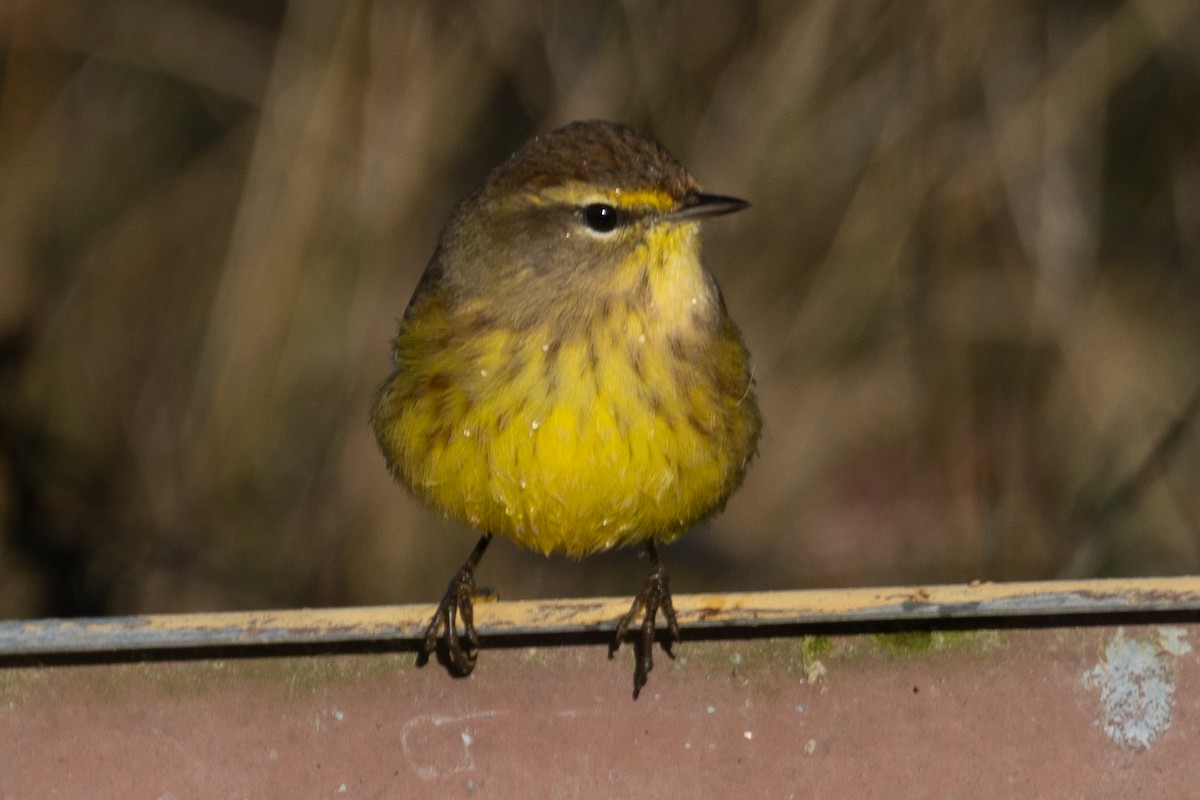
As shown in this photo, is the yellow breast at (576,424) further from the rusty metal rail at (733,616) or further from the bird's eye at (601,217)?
the rusty metal rail at (733,616)

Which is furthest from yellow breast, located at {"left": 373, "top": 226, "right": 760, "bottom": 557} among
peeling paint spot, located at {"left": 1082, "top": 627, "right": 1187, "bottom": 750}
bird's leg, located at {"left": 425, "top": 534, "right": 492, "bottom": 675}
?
peeling paint spot, located at {"left": 1082, "top": 627, "right": 1187, "bottom": 750}

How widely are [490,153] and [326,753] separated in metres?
3.69

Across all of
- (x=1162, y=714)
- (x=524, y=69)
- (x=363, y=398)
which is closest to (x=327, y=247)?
(x=363, y=398)

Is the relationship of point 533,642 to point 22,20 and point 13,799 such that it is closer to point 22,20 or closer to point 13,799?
point 13,799

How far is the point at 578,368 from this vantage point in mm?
2916

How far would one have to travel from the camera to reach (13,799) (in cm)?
234

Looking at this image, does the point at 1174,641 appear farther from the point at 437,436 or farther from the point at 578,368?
the point at 437,436

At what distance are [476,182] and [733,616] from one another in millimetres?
2773

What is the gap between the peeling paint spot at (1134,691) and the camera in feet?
7.68

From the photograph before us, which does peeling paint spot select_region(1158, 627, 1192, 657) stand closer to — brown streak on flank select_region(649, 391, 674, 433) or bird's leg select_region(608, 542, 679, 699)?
bird's leg select_region(608, 542, 679, 699)

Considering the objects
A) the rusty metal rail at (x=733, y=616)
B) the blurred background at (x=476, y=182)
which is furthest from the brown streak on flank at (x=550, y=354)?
the blurred background at (x=476, y=182)

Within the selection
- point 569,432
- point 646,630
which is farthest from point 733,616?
point 569,432

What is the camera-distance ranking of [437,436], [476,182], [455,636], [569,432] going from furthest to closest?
[476,182], [437,436], [569,432], [455,636]

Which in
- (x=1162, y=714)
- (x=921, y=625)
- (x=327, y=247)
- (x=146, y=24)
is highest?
(x=146, y=24)
